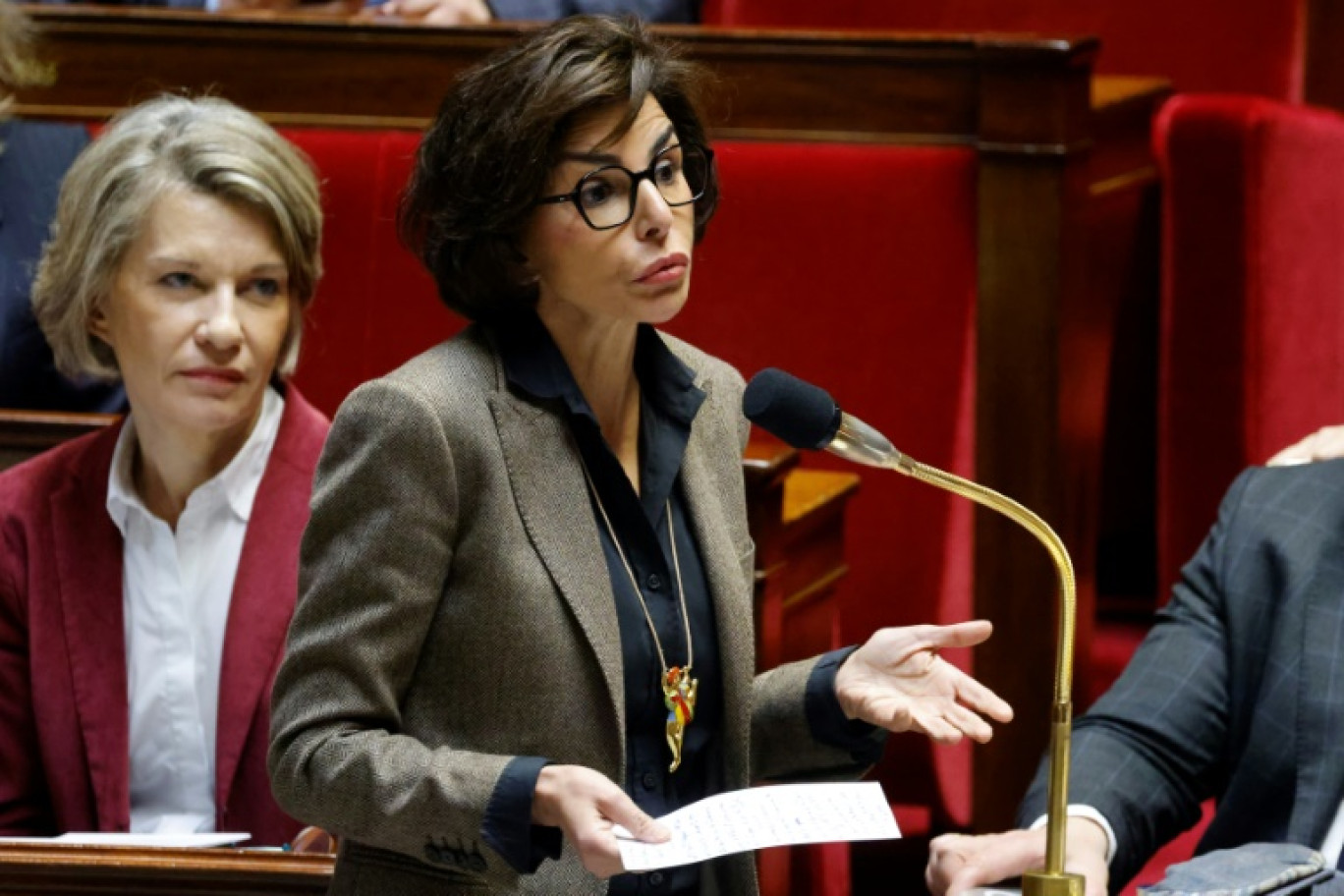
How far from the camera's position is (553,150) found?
880 millimetres

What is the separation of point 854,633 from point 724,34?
1.49ft

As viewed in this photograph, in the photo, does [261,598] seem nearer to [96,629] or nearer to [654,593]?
[96,629]

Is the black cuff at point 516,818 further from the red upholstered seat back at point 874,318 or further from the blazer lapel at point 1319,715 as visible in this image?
the red upholstered seat back at point 874,318

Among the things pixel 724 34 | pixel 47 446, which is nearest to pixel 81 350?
pixel 47 446

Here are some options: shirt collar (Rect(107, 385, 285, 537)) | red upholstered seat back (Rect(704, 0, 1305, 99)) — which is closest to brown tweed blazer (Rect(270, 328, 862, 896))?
shirt collar (Rect(107, 385, 285, 537))

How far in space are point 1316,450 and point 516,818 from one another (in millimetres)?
598

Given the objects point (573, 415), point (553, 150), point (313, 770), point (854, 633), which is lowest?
point (854, 633)

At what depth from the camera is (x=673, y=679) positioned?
0.89 meters

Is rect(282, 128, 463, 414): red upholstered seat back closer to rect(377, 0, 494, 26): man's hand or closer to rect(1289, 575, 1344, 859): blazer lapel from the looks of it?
rect(377, 0, 494, 26): man's hand

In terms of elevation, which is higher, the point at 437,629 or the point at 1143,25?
the point at 1143,25

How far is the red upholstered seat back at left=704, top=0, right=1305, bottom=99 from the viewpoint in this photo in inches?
74.2

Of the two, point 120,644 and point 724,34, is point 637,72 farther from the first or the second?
point 724,34

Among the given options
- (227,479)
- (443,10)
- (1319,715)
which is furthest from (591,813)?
(443,10)

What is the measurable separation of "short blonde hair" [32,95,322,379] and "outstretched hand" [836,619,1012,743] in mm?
545
